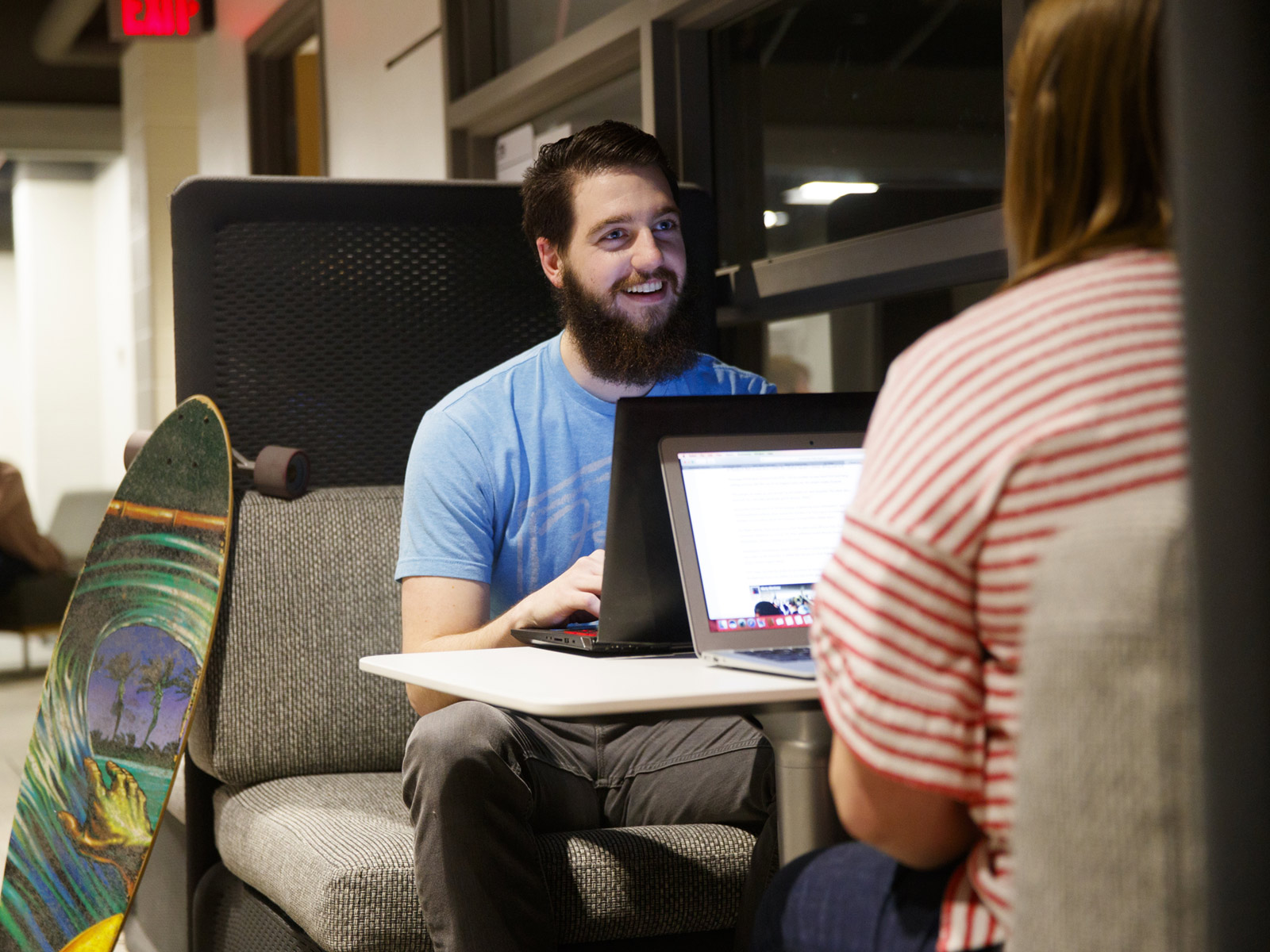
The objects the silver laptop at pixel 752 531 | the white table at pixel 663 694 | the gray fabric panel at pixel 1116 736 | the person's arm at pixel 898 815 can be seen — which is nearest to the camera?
the gray fabric panel at pixel 1116 736

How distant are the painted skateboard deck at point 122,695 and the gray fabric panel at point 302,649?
0.05 meters

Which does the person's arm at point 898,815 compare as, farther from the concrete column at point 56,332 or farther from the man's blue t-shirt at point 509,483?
the concrete column at point 56,332

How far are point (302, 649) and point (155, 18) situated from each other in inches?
148

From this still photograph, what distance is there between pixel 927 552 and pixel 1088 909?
8.5 inches

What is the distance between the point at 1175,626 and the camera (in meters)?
0.73

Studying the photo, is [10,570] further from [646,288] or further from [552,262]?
[646,288]

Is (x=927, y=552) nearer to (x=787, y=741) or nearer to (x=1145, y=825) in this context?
(x=1145, y=825)

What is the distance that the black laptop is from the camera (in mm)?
1417

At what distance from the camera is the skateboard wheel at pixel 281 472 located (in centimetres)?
225

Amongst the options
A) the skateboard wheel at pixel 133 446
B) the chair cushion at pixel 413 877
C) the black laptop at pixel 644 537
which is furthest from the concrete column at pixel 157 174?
the black laptop at pixel 644 537

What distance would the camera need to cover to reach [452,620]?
183cm

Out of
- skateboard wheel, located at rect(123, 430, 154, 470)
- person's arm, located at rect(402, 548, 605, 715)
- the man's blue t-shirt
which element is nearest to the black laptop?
person's arm, located at rect(402, 548, 605, 715)

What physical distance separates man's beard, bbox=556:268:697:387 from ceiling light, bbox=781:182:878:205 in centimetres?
51

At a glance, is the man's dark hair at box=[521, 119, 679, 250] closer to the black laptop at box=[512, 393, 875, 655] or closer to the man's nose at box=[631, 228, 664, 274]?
the man's nose at box=[631, 228, 664, 274]
